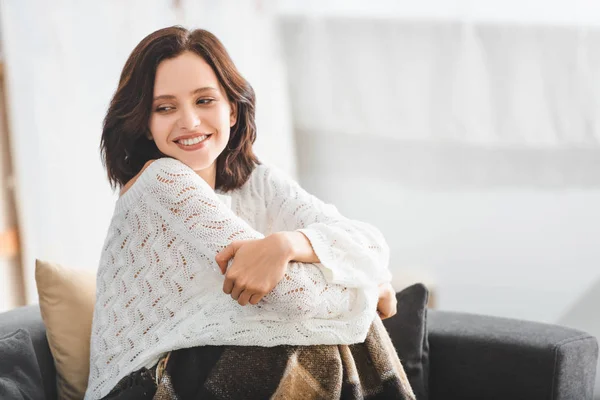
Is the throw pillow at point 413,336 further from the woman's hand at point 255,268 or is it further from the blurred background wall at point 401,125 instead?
the blurred background wall at point 401,125

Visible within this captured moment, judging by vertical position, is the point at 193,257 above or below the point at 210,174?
below

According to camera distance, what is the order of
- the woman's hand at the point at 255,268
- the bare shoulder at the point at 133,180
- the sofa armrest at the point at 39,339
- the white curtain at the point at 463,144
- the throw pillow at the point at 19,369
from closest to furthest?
1. the woman's hand at the point at 255,268
2. the throw pillow at the point at 19,369
3. the bare shoulder at the point at 133,180
4. the sofa armrest at the point at 39,339
5. the white curtain at the point at 463,144

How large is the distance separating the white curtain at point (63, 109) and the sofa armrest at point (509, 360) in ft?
4.13

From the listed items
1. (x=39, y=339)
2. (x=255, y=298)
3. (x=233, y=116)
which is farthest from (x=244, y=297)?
(x=39, y=339)

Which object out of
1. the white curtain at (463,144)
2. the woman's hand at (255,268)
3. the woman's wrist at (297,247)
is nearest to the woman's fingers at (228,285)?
the woman's hand at (255,268)

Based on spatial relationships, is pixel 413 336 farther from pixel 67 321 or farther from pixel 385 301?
pixel 67 321

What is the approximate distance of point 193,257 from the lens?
5.01 ft

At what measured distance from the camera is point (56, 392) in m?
1.76

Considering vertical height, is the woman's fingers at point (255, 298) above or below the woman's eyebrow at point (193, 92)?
below

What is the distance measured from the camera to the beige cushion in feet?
5.66

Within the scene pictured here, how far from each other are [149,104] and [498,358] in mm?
930

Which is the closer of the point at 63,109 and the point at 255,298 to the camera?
the point at 255,298

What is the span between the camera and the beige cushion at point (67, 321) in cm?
172

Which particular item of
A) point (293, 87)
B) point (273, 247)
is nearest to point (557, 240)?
point (293, 87)
